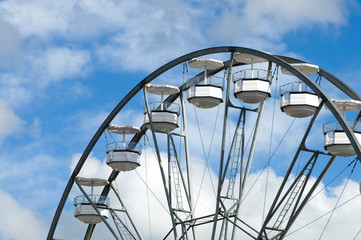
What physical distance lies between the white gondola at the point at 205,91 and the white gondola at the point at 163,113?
3198 millimetres

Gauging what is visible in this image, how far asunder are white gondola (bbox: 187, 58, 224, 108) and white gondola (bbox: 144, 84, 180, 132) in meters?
3.20

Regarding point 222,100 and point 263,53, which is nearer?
point 263,53

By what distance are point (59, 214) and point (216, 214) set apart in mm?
19311

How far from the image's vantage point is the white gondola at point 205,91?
210 ft

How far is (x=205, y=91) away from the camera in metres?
64.0

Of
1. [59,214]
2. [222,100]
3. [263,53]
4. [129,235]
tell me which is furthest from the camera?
[59,214]

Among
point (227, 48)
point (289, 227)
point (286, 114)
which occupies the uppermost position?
point (227, 48)

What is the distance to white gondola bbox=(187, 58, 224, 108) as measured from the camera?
64000 millimetres

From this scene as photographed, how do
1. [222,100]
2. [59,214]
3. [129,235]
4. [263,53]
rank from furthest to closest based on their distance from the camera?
[59,214], [129,235], [222,100], [263,53]

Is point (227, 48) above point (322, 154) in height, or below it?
above

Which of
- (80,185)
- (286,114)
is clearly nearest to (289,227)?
(286,114)

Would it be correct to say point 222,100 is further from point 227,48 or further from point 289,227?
point 289,227

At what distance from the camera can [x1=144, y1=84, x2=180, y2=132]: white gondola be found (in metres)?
67.2

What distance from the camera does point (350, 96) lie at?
63219 mm
